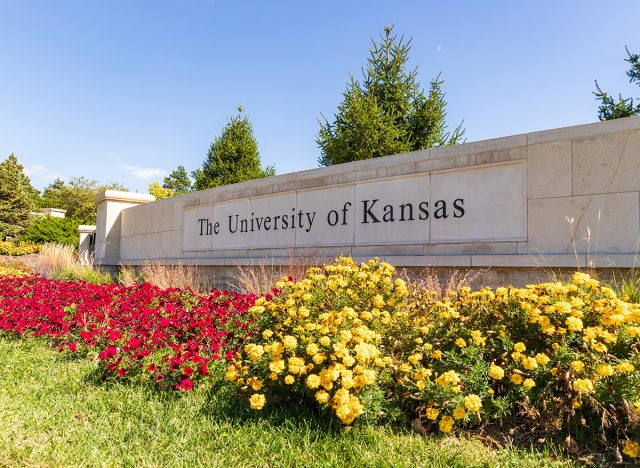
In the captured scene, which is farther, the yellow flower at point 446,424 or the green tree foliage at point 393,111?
the green tree foliage at point 393,111

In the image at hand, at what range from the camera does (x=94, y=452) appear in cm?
237

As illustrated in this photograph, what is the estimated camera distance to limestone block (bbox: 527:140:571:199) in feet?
16.6

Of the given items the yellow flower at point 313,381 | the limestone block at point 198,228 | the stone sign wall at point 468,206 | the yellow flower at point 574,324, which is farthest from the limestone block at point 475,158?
the limestone block at point 198,228

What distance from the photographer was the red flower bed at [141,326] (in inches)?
139

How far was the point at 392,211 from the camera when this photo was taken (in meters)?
6.53

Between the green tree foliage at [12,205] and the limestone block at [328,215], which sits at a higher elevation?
the green tree foliage at [12,205]

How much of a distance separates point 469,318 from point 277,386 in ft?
4.67

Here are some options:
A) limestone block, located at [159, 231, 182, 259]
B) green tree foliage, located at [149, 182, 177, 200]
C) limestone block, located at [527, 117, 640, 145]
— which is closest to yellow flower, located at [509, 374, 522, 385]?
limestone block, located at [527, 117, 640, 145]

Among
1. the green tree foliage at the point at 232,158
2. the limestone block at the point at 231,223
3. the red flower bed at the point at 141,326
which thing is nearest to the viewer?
the red flower bed at the point at 141,326

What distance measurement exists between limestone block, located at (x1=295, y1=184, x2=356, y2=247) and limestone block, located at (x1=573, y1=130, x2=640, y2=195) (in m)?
3.17

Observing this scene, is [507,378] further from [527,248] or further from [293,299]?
[527,248]

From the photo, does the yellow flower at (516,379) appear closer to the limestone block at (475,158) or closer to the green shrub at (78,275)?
the limestone block at (475,158)

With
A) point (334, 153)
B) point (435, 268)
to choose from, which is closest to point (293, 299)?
point (435, 268)

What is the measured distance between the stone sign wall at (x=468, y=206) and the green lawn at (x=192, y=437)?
336 centimetres
